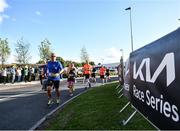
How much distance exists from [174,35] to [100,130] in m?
3.83

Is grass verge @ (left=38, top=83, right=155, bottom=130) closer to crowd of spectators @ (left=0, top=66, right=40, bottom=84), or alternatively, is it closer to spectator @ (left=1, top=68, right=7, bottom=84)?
spectator @ (left=1, top=68, right=7, bottom=84)

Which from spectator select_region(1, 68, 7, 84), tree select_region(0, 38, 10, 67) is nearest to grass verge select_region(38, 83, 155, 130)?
spectator select_region(1, 68, 7, 84)

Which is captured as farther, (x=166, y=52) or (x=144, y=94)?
(x=144, y=94)

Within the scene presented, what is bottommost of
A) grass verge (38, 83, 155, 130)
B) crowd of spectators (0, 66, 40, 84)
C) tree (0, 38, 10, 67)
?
grass verge (38, 83, 155, 130)

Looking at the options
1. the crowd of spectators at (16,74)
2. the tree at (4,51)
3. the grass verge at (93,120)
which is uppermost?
the tree at (4,51)

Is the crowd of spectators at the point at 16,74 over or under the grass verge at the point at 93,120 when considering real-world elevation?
over

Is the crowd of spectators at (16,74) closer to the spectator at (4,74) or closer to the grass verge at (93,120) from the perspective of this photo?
the spectator at (4,74)

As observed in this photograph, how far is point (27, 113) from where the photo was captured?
10.4 m

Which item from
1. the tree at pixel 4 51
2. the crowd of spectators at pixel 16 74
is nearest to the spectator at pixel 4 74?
the crowd of spectators at pixel 16 74

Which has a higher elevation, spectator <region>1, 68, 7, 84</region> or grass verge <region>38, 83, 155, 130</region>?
spectator <region>1, 68, 7, 84</region>

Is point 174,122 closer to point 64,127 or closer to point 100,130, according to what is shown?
point 100,130

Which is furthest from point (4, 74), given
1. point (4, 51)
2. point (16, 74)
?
point (4, 51)

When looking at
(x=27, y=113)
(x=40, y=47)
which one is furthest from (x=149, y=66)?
(x=40, y=47)

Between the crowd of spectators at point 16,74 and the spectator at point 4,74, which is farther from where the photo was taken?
the crowd of spectators at point 16,74
